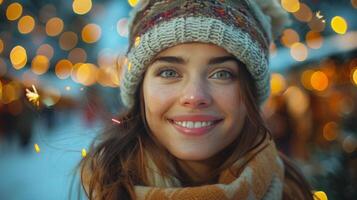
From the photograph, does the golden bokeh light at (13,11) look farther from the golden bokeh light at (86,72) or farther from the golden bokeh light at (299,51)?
the golden bokeh light at (299,51)

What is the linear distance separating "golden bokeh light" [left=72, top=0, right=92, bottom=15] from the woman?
2.73 m

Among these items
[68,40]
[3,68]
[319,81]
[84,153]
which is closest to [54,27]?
[68,40]

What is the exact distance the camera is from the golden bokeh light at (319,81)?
4.94 meters

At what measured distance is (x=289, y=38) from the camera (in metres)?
4.63

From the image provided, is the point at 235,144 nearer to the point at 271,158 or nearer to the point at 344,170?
the point at 271,158

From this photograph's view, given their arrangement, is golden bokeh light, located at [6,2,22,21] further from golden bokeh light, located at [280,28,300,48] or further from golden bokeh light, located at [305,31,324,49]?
golden bokeh light, located at [305,31,324,49]

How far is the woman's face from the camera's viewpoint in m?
1.74

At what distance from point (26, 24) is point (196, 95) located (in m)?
3.14

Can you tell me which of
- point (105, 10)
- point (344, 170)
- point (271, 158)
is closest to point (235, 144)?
point (271, 158)

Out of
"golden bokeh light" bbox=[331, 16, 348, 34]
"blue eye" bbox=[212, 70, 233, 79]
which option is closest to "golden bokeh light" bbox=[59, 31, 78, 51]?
"golden bokeh light" bbox=[331, 16, 348, 34]

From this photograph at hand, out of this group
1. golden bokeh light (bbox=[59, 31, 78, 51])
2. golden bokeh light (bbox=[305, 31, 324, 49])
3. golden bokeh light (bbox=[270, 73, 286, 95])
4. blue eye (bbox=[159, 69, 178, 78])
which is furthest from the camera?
golden bokeh light (bbox=[270, 73, 286, 95])

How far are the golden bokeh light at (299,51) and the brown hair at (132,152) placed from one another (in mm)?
2809

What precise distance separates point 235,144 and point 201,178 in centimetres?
19

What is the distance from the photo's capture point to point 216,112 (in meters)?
1.75
